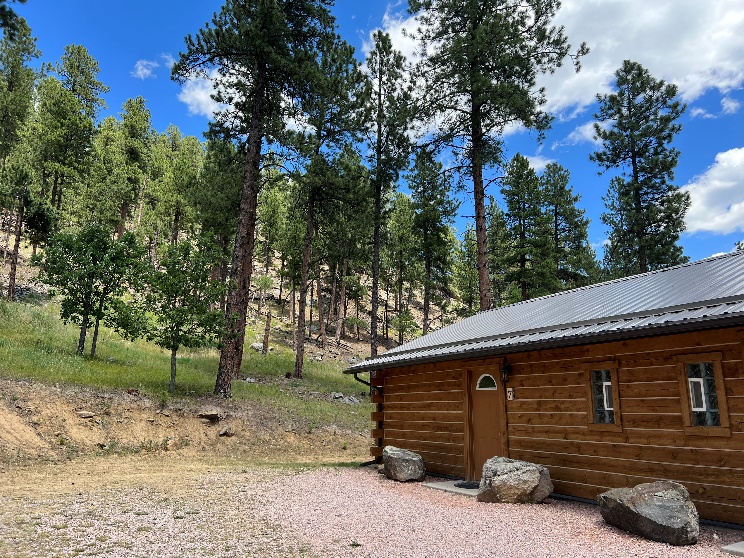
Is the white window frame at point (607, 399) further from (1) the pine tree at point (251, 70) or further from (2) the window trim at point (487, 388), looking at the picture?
(1) the pine tree at point (251, 70)

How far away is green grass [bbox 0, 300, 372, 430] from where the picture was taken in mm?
16328

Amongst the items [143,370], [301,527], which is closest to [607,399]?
[301,527]

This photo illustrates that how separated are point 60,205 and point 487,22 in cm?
3424

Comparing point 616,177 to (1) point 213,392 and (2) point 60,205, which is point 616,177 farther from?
(2) point 60,205

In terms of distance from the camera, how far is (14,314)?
21984mm

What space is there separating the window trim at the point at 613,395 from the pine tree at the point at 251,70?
1239 cm

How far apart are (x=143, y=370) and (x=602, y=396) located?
17676mm

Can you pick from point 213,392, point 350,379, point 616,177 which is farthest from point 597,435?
point 616,177

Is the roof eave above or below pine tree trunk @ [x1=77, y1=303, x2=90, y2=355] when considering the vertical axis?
below

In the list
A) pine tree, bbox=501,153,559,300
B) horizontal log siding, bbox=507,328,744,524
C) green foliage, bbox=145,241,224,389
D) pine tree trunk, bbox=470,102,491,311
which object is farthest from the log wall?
pine tree, bbox=501,153,559,300

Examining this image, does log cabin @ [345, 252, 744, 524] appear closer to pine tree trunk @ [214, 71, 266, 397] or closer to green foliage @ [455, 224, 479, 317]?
pine tree trunk @ [214, 71, 266, 397]

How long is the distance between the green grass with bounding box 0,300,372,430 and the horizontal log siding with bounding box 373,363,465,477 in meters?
5.17

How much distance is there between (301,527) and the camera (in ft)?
21.8

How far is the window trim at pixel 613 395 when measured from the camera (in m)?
7.96
